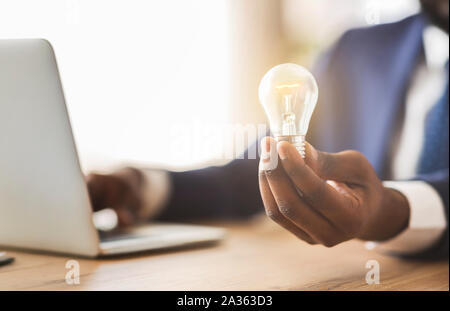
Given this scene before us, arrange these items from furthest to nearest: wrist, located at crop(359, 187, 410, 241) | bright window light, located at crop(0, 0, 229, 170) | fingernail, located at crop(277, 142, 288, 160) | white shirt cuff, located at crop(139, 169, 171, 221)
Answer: bright window light, located at crop(0, 0, 229, 170)
white shirt cuff, located at crop(139, 169, 171, 221)
wrist, located at crop(359, 187, 410, 241)
fingernail, located at crop(277, 142, 288, 160)

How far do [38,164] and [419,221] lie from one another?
1.30ft

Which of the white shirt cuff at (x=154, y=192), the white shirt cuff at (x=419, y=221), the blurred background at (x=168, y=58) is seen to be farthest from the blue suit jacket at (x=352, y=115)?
the white shirt cuff at (x=419, y=221)

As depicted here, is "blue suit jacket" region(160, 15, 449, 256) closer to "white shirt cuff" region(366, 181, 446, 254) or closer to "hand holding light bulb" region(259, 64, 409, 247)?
"white shirt cuff" region(366, 181, 446, 254)

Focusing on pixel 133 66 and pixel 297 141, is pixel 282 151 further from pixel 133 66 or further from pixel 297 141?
pixel 133 66

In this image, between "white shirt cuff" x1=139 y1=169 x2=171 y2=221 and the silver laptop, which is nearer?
the silver laptop

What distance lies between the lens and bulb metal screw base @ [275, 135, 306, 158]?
0.36m

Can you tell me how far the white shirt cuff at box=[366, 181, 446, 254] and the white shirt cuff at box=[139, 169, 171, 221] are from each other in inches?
17.0

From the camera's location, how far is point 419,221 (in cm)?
58

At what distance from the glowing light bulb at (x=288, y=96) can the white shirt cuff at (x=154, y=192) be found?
1.67 feet

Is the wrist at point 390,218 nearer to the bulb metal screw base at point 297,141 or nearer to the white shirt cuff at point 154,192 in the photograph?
the bulb metal screw base at point 297,141

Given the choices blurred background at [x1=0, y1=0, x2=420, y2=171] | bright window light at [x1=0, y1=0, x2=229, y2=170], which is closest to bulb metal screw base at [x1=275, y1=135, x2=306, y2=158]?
blurred background at [x1=0, y1=0, x2=420, y2=171]

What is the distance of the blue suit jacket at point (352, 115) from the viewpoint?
103 cm
